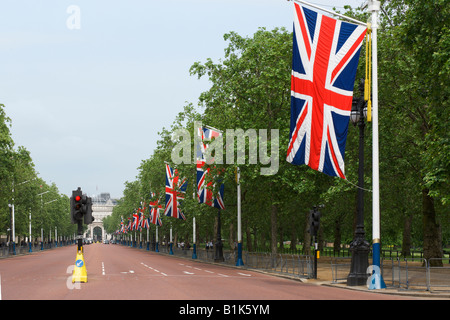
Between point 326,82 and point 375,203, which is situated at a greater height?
point 326,82

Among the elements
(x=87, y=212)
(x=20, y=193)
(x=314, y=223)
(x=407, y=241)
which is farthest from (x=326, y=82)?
(x=20, y=193)

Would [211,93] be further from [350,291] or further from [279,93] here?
[350,291]

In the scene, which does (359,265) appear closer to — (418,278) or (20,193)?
(418,278)

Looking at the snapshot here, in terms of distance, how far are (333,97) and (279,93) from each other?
18.2 meters

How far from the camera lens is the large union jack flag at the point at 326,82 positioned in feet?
70.7

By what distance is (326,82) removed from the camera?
21688 mm

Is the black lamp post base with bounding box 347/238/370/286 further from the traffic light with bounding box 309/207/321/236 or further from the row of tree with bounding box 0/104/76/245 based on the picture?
the row of tree with bounding box 0/104/76/245

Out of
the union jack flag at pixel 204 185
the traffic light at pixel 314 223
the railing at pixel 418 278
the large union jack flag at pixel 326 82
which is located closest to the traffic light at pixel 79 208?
the large union jack flag at pixel 326 82

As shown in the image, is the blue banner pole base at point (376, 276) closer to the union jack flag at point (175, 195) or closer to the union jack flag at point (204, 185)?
the union jack flag at point (204, 185)

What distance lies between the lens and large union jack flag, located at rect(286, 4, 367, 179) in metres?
21.5

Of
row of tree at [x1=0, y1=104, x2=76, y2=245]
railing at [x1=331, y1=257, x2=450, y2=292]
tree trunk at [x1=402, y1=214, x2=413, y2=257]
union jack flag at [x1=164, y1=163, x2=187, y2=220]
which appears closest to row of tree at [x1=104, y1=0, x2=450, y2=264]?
railing at [x1=331, y1=257, x2=450, y2=292]
